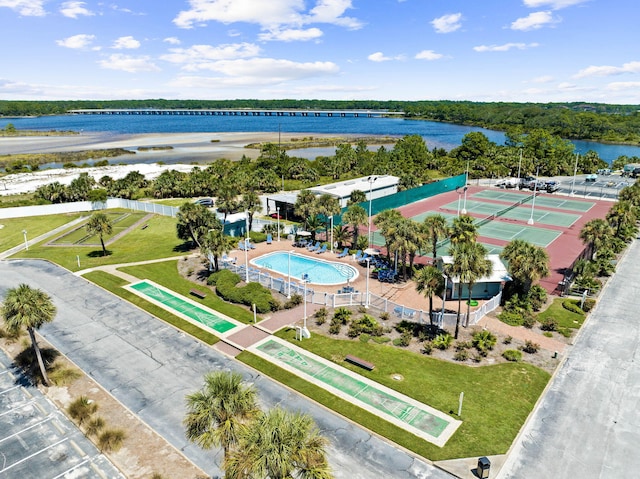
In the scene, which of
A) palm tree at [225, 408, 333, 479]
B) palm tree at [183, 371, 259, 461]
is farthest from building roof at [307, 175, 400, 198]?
palm tree at [225, 408, 333, 479]

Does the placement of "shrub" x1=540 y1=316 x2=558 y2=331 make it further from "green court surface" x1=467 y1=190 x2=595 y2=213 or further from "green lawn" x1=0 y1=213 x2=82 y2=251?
"green lawn" x1=0 y1=213 x2=82 y2=251

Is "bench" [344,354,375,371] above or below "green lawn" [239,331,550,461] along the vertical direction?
above

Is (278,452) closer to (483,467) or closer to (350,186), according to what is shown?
(483,467)

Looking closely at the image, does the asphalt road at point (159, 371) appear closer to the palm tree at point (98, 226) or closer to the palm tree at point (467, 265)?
the palm tree at point (98, 226)

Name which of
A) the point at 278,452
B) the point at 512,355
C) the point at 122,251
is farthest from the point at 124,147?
the point at 278,452

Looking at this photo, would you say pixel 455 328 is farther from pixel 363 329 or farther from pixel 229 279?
pixel 229 279
